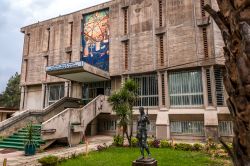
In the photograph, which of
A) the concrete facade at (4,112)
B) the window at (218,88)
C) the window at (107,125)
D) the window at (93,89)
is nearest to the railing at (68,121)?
the window at (107,125)

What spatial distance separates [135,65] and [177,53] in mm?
4151

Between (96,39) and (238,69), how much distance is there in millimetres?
21765

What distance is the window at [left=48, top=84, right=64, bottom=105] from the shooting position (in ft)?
79.8

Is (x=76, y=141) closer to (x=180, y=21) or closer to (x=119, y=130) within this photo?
(x=119, y=130)

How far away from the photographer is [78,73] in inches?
739

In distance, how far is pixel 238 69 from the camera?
2.06 meters

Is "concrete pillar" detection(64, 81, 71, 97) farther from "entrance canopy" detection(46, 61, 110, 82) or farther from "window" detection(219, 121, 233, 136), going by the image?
"window" detection(219, 121, 233, 136)

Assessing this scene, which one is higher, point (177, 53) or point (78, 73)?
point (177, 53)

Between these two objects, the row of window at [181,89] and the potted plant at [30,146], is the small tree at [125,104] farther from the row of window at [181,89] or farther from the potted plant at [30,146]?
the potted plant at [30,146]

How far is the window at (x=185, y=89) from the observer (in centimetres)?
1756

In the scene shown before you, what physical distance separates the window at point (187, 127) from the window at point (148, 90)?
2.64 metres

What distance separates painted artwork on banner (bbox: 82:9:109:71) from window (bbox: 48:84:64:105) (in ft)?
15.3

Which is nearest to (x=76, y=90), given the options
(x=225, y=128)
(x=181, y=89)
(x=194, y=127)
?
(x=181, y=89)

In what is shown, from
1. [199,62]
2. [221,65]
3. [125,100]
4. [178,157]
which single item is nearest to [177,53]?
[199,62]
